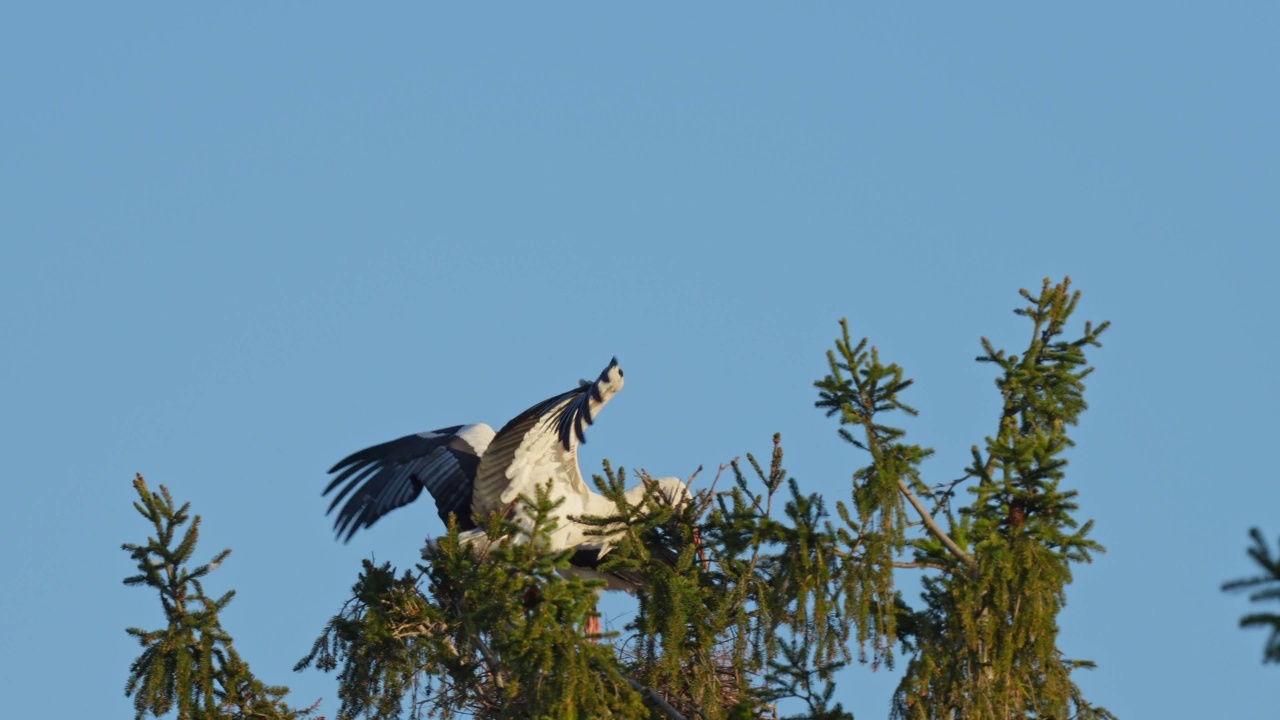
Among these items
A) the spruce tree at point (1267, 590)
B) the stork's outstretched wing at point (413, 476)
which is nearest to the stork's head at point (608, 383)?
the stork's outstretched wing at point (413, 476)

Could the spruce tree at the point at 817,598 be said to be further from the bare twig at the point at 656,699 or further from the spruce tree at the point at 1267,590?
the spruce tree at the point at 1267,590

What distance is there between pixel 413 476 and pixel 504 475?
129 centimetres

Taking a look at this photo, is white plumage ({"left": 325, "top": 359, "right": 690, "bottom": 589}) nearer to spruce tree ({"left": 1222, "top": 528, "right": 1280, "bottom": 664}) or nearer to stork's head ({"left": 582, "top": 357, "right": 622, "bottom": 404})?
stork's head ({"left": 582, "top": 357, "right": 622, "bottom": 404})

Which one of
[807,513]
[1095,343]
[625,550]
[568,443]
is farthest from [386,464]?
[1095,343]

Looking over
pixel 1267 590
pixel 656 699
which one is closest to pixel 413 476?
pixel 656 699

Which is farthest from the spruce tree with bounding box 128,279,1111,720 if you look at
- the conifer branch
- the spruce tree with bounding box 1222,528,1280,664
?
the spruce tree with bounding box 1222,528,1280,664

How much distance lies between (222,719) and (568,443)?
2.76 metres

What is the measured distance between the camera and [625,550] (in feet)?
31.8

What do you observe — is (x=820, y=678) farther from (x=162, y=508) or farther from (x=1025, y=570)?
(x=162, y=508)

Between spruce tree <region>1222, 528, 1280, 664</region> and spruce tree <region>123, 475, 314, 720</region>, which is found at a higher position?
spruce tree <region>123, 475, 314, 720</region>

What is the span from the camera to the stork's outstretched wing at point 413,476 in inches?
460

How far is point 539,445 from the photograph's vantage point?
35.3 ft

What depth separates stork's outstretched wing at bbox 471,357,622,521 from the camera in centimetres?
1048

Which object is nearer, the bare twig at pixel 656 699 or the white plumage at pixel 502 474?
the bare twig at pixel 656 699
